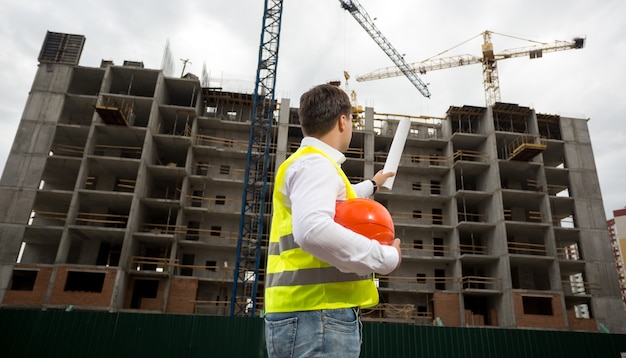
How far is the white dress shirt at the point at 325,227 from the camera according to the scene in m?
1.80

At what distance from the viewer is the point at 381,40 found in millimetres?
59562

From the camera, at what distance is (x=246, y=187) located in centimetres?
3406

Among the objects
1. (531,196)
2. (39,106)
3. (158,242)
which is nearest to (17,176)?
(39,106)

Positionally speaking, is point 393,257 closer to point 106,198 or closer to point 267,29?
point 106,198

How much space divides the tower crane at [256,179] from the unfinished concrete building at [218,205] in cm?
116

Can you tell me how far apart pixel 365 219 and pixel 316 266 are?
1.04 feet

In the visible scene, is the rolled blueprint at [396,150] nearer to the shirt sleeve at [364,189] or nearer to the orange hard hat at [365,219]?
the shirt sleeve at [364,189]

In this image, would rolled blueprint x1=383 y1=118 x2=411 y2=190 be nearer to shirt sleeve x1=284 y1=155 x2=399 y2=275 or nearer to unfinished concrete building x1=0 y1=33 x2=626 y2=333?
shirt sleeve x1=284 y1=155 x2=399 y2=275

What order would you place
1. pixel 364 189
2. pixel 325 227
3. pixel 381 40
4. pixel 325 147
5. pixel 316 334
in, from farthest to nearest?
pixel 381 40, pixel 364 189, pixel 325 147, pixel 316 334, pixel 325 227

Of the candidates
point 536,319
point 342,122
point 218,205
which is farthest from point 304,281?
point 218,205

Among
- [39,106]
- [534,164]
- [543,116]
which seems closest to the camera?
[39,106]

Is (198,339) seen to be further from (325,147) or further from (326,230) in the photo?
(326,230)

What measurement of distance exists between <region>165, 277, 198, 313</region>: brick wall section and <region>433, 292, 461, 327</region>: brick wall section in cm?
1807

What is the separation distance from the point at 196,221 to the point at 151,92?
12.7 metres
